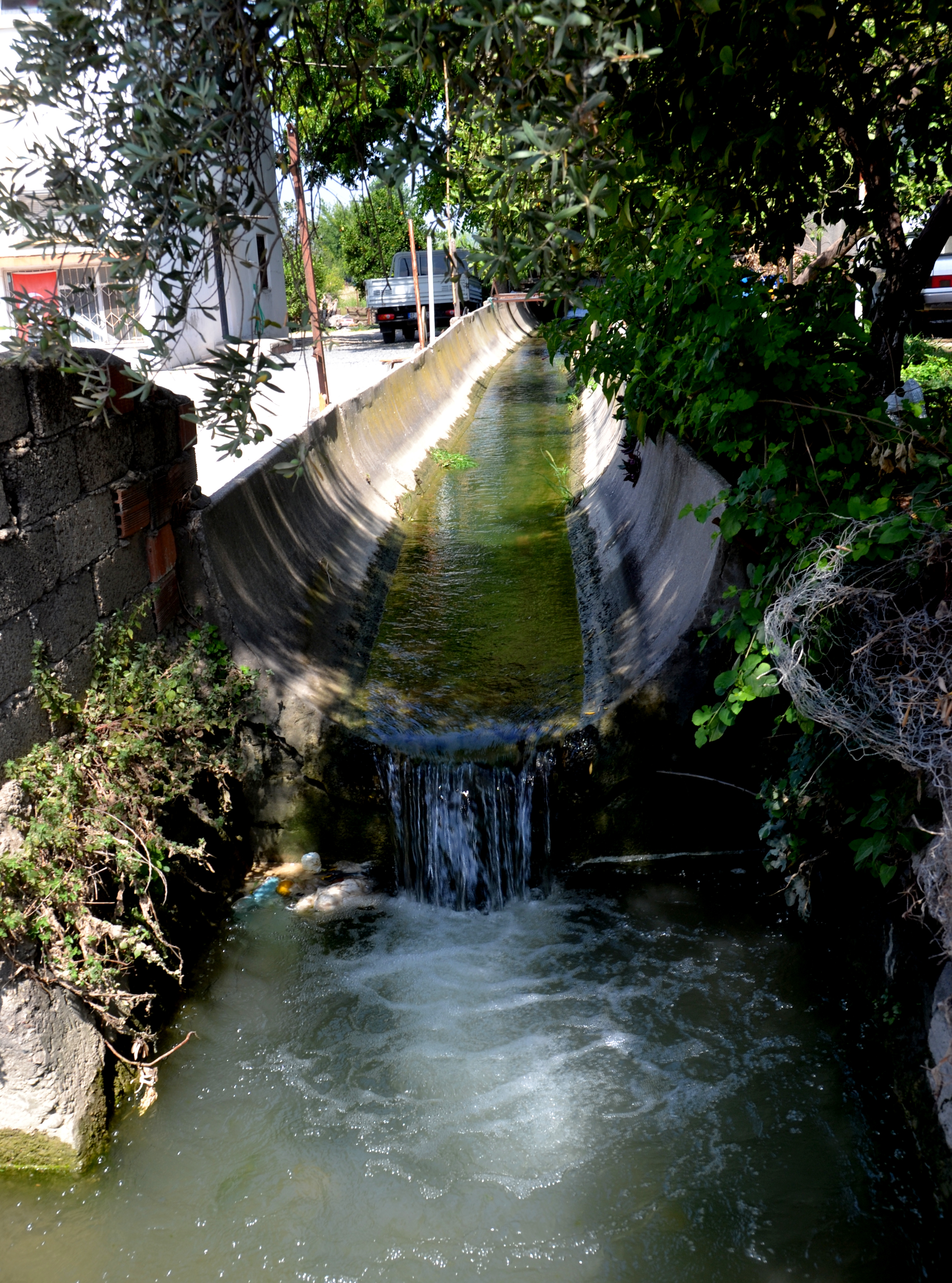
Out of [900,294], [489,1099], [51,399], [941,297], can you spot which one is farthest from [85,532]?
[941,297]

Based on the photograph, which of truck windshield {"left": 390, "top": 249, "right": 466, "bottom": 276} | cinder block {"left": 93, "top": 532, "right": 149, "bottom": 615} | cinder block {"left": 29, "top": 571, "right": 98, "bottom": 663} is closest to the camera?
cinder block {"left": 29, "top": 571, "right": 98, "bottom": 663}

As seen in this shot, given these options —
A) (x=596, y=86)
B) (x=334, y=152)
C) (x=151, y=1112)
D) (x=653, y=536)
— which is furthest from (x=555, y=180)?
(x=653, y=536)

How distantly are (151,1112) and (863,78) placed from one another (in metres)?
6.00

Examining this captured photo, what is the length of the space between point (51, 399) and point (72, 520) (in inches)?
20.6

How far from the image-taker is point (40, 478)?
396 centimetres

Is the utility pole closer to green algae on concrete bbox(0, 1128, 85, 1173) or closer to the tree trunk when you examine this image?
the tree trunk

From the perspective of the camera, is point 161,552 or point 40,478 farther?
point 161,552

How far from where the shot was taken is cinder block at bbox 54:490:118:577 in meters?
4.15

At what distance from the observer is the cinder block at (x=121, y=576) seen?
4480 millimetres

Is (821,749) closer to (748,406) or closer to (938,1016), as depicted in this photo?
(938,1016)

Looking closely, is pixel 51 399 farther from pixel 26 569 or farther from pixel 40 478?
pixel 26 569

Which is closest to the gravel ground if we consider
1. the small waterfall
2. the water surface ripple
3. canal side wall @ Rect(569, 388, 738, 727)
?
the small waterfall

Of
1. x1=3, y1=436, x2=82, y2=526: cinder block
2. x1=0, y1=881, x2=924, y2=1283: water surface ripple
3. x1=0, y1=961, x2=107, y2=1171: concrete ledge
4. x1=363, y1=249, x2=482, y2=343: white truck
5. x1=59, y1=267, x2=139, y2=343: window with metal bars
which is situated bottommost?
x1=0, y1=881, x2=924, y2=1283: water surface ripple

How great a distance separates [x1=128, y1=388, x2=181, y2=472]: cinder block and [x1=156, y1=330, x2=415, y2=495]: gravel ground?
0.25 metres
